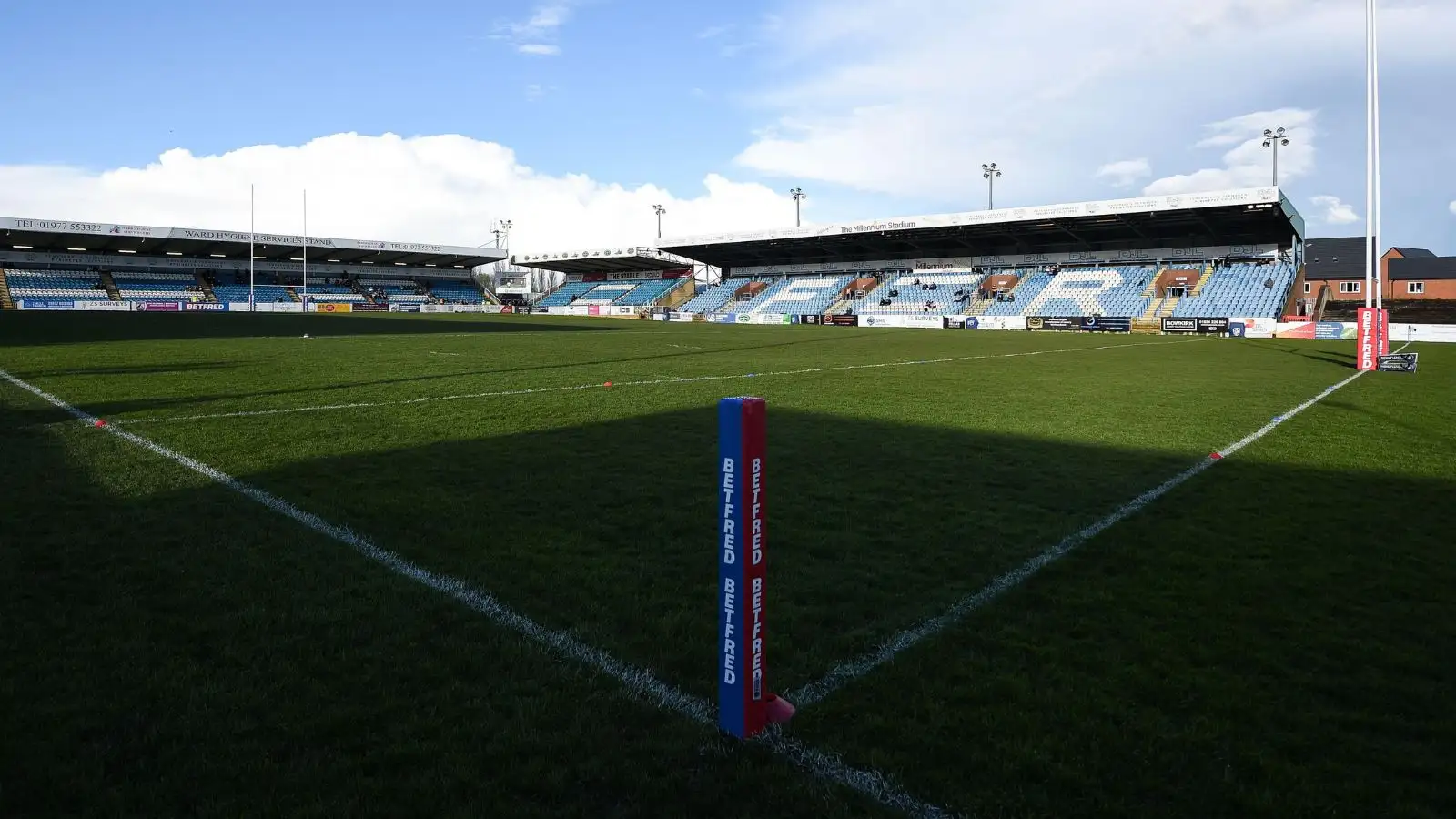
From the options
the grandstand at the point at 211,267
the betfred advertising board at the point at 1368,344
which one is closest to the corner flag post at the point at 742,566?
the betfred advertising board at the point at 1368,344

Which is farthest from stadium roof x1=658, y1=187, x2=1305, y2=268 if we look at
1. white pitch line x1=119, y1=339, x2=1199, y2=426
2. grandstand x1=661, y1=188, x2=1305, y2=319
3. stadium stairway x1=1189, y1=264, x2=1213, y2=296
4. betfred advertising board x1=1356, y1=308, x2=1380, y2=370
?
white pitch line x1=119, y1=339, x2=1199, y2=426

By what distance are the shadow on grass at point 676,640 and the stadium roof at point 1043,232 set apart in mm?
41820

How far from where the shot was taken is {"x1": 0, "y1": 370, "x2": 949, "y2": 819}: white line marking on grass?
2598 mm

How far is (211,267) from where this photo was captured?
6912 centimetres

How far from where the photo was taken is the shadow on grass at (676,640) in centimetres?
263

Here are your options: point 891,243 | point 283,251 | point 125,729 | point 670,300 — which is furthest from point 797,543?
point 283,251

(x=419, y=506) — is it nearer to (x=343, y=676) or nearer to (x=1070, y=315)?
(x=343, y=676)

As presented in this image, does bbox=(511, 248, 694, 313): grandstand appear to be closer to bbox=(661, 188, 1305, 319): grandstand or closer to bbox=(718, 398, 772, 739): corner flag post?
bbox=(661, 188, 1305, 319): grandstand

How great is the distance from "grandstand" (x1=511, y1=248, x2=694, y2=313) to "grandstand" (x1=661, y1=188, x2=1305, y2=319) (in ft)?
16.8

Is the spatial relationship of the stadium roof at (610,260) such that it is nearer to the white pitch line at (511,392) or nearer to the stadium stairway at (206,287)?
the stadium stairway at (206,287)

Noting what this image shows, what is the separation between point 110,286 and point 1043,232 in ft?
222

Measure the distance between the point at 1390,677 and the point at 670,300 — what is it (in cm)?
7046

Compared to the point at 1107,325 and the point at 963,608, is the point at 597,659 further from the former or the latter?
the point at 1107,325

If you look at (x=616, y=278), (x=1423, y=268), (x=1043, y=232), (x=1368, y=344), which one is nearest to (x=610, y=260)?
(x=616, y=278)
